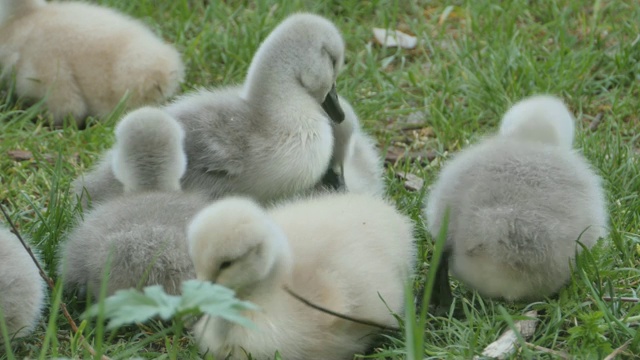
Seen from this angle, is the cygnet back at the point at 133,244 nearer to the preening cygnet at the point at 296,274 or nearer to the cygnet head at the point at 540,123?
the preening cygnet at the point at 296,274

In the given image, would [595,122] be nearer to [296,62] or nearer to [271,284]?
[296,62]

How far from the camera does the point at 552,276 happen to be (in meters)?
3.66

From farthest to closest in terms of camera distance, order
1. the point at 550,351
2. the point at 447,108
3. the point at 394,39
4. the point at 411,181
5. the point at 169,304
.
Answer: the point at 394,39, the point at 447,108, the point at 411,181, the point at 550,351, the point at 169,304

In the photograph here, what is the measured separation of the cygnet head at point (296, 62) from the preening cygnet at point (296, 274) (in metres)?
0.77

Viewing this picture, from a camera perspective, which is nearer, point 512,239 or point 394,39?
point 512,239

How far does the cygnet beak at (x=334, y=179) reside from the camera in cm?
430

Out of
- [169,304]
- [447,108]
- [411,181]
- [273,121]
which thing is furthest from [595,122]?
[169,304]

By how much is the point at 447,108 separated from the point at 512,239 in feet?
6.25

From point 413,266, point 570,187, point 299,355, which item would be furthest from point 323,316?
point 570,187

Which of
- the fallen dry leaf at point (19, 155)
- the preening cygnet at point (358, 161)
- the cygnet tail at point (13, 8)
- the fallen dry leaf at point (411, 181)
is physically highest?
the cygnet tail at point (13, 8)

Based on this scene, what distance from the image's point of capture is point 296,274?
10.9 feet

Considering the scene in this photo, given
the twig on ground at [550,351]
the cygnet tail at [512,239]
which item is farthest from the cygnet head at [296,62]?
the twig on ground at [550,351]

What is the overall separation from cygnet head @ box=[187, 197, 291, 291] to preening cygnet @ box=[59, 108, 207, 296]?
0.31m

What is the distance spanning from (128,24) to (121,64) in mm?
295
